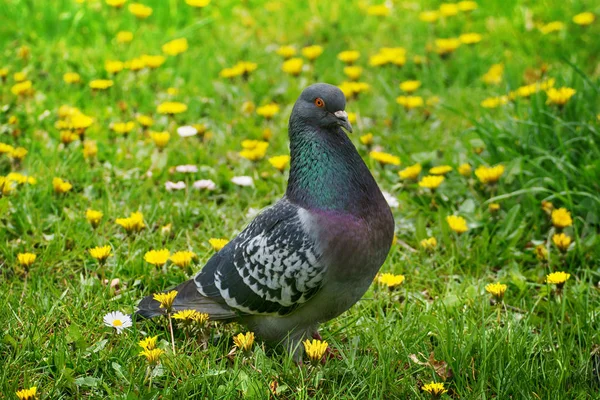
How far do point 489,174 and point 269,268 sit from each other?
5.25 ft

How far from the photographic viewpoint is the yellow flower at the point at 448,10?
6.88 metres

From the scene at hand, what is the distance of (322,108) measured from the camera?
3297 millimetres

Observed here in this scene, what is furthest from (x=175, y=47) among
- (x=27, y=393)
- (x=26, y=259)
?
(x=27, y=393)

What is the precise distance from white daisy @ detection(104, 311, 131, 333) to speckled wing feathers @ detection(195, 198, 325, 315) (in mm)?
324

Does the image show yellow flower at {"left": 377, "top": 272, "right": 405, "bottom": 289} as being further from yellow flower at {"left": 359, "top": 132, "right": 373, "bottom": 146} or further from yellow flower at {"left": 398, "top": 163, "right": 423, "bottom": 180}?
yellow flower at {"left": 359, "top": 132, "right": 373, "bottom": 146}

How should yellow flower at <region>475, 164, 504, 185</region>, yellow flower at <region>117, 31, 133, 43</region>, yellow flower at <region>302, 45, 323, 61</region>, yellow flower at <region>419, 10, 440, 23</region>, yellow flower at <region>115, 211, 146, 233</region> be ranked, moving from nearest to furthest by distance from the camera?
yellow flower at <region>115, 211, 146, 233</region> → yellow flower at <region>475, 164, 504, 185</region> → yellow flower at <region>302, 45, 323, 61</region> → yellow flower at <region>117, 31, 133, 43</region> → yellow flower at <region>419, 10, 440, 23</region>

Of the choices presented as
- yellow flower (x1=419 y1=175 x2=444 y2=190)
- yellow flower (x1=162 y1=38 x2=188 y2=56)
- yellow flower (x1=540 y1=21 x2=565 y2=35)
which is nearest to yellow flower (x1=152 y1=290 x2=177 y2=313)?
yellow flower (x1=419 y1=175 x2=444 y2=190)

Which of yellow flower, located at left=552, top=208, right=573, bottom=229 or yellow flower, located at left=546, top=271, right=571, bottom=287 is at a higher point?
yellow flower, located at left=546, top=271, right=571, bottom=287

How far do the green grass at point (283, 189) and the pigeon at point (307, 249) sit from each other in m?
0.17

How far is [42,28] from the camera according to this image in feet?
21.5

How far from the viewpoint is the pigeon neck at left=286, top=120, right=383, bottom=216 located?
3.21m

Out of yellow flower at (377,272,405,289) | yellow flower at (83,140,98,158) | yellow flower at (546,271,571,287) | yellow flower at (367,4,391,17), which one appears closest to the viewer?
yellow flower at (546,271,571,287)

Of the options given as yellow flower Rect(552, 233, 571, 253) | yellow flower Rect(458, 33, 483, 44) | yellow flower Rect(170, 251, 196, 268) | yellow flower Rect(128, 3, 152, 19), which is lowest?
yellow flower Rect(552, 233, 571, 253)

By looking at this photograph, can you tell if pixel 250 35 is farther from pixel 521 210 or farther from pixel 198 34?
pixel 521 210
